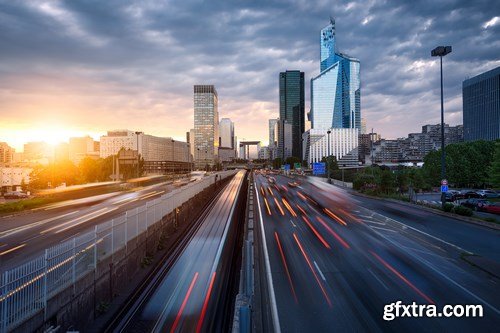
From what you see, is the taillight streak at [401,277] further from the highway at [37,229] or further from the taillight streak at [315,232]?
the highway at [37,229]

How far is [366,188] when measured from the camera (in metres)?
70.1

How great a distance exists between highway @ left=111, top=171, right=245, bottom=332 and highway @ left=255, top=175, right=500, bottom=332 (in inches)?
116

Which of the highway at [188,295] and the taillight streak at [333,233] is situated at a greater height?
the taillight streak at [333,233]

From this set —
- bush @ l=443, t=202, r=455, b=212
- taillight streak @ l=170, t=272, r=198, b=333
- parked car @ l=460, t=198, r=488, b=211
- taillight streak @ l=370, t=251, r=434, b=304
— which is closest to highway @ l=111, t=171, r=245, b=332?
taillight streak @ l=170, t=272, r=198, b=333

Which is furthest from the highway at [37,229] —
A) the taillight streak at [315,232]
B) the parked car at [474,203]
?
the parked car at [474,203]

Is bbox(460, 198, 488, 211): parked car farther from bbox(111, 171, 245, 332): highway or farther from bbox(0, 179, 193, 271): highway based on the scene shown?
bbox(0, 179, 193, 271): highway

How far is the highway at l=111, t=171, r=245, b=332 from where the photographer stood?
46.3ft

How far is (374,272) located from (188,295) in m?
11.0

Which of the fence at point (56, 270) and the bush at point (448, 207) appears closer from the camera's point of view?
the fence at point (56, 270)

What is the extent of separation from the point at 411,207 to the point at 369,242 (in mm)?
26289

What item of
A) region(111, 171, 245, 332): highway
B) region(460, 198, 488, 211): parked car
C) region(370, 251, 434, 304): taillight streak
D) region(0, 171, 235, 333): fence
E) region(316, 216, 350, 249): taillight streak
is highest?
region(0, 171, 235, 333): fence

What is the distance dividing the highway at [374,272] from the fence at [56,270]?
8.47m

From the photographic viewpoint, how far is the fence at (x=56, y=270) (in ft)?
31.8

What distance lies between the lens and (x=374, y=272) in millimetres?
19484
